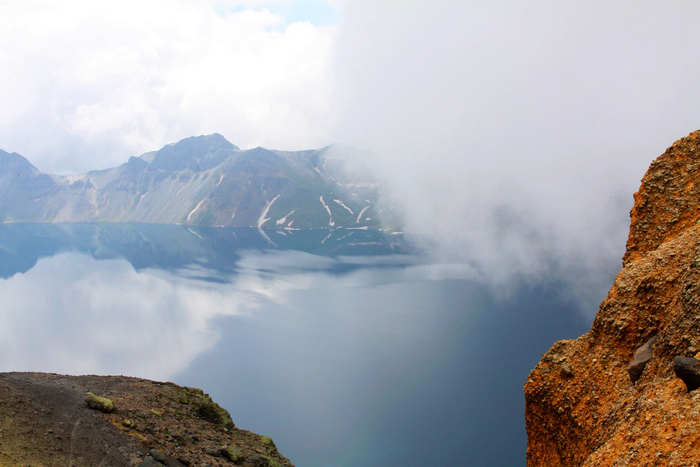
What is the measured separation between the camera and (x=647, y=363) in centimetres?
894

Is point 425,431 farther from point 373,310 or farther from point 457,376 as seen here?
point 373,310

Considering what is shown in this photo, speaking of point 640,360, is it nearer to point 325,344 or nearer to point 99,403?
point 99,403

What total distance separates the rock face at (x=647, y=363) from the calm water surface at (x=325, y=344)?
34.4 metres

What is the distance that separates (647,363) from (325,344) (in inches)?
2471

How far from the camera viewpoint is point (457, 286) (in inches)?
4129

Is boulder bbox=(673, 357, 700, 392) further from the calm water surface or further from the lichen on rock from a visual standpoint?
the calm water surface

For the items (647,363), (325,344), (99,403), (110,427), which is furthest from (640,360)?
(325,344)

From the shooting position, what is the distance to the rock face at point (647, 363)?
22.3ft

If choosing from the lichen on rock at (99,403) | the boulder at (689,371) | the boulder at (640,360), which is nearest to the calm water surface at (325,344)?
the lichen on rock at (99,403)

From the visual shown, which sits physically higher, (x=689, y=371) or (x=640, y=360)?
(x=640, y=360)

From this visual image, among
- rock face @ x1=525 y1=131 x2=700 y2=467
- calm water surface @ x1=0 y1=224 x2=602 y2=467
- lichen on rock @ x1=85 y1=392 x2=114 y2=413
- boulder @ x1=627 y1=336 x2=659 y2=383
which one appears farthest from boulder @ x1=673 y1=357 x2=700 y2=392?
calm water surface @ x1=0 y1=224 x2=602 y2=467

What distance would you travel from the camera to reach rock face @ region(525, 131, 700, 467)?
22.3 feet

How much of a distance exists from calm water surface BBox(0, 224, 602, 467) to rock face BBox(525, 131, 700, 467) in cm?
3436

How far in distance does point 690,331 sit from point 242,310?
290 ft
